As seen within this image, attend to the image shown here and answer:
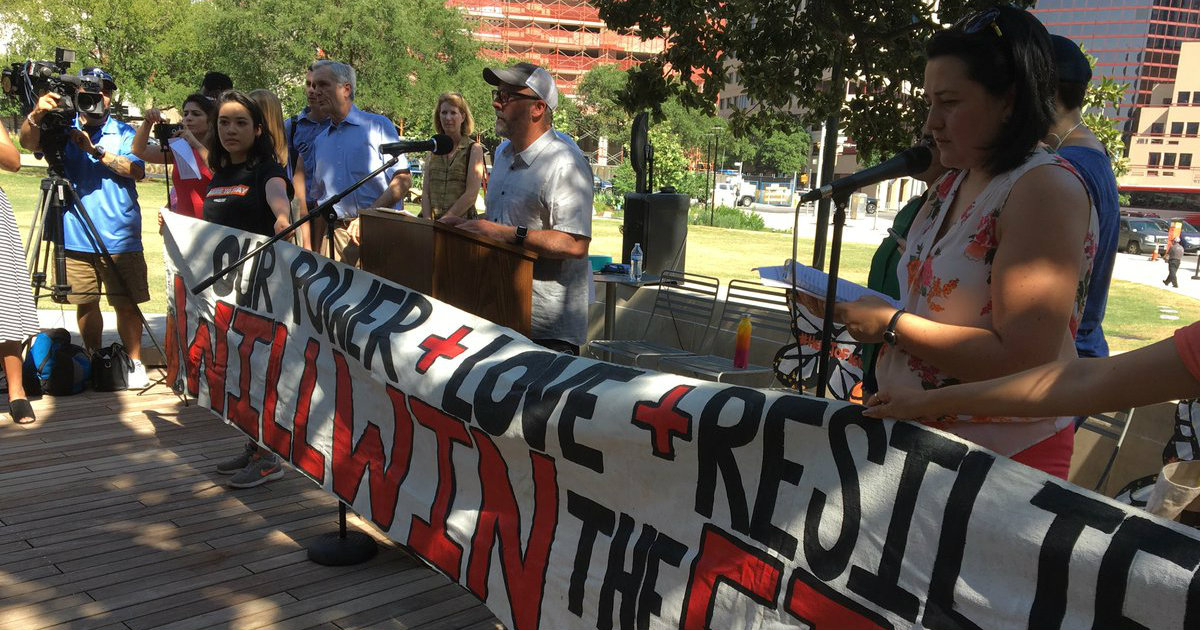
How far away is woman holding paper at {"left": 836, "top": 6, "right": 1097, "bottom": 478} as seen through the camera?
182 cm

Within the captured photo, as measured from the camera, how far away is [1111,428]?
4.43 metres

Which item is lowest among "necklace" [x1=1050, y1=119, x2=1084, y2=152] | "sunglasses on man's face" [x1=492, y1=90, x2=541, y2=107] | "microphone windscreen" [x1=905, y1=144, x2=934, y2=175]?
"microphone windscreen" [x1=905, y1=144, x2=934, y2=175]

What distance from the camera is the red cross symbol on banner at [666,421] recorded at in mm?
2244

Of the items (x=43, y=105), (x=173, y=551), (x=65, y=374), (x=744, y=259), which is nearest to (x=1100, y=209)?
(x=173, y=551)

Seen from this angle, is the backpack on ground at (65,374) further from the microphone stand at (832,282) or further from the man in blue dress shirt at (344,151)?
the microphone stand at (832,282)

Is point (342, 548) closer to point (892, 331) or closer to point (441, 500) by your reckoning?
point (441, 500)

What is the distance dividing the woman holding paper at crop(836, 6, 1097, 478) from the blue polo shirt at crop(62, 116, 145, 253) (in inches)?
229

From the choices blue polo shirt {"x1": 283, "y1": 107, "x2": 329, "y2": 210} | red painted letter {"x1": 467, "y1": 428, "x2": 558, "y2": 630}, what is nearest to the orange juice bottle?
blue polo shirt {"x1": 283, "y1": 107, "x2": 329, "y2": 210}

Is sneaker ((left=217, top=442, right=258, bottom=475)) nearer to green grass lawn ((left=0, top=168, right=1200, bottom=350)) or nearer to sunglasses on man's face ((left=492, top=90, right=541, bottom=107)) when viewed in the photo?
sunglasses on man's face ((left=492, top=90, right=541, bottom=107))

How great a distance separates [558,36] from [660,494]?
115204 millimetres

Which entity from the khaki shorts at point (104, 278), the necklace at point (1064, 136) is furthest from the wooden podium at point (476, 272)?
the khaki shorts at point (104, 278)

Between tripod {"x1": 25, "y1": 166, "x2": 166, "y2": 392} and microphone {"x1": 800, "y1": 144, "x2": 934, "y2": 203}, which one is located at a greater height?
microphone {"x1": 800, "y1": 144, "x2": 934, "y2": 203}

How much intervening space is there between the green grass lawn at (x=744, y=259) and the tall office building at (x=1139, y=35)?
137m

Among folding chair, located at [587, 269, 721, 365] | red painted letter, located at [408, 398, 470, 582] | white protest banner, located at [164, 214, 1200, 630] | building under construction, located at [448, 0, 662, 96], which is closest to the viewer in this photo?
white protest banner, located at [164, 214, 1200, 630]
